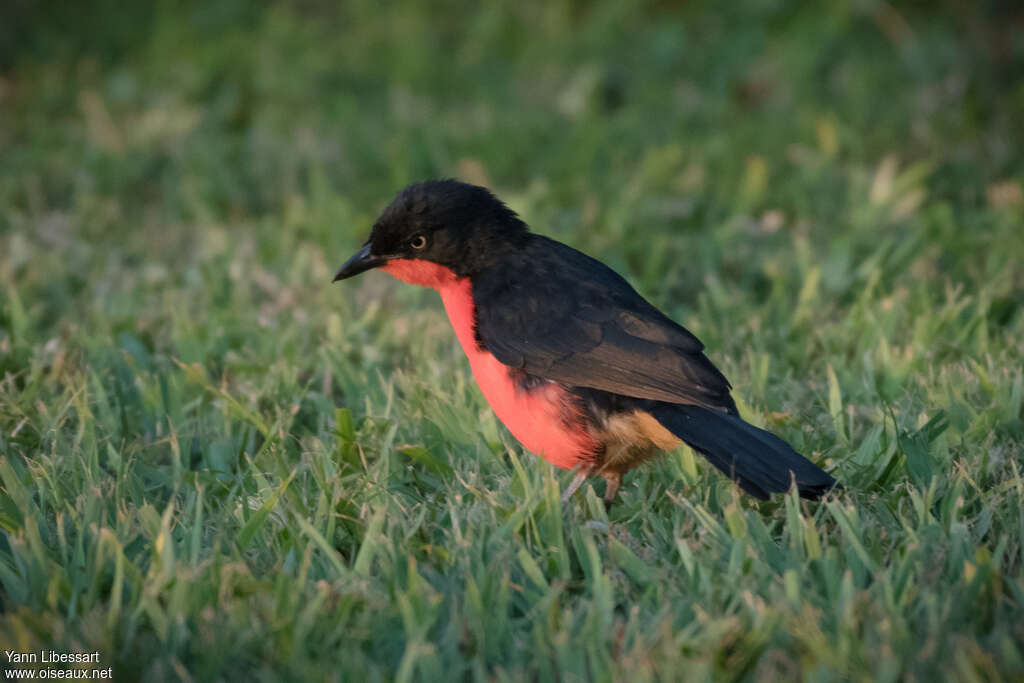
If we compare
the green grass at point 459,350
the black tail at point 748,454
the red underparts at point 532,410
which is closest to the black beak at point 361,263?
the red underparts at point 532,410

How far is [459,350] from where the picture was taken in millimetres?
4938

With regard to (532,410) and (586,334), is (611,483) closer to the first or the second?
(532,410)

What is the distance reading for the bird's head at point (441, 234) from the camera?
388cm

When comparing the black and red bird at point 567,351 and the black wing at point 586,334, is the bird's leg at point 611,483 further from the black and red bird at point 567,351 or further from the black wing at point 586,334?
the black wing at point 586,334

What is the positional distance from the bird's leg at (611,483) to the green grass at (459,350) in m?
0.12

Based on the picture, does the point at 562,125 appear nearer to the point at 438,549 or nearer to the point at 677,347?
the point at 677,347

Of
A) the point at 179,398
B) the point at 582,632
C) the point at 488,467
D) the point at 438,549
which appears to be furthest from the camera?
the point at 179,398

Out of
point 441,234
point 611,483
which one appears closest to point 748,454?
point 611,483

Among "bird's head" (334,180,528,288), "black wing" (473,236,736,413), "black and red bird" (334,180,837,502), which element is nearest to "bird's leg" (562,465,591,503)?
"black and red bird" (334,180,837,502)

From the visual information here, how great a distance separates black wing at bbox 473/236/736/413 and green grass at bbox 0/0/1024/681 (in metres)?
0.35

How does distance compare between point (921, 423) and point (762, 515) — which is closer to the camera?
point (762, 515)

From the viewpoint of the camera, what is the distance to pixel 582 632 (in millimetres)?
2672

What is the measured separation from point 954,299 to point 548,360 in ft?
7.95

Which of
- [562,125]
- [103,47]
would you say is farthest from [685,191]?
[103,47]
